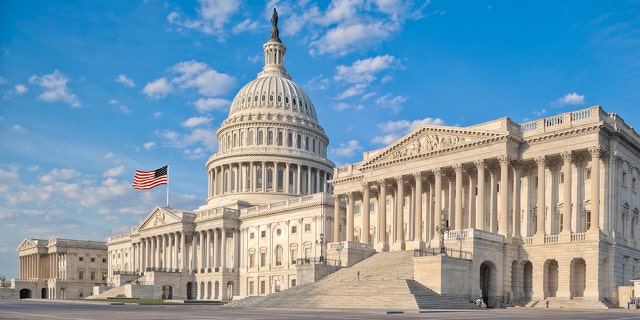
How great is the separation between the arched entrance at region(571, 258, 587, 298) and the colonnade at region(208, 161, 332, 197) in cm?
8209

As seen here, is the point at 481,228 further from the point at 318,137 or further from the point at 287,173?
the point at 318,137

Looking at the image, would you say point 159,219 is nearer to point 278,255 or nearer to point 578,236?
point 278,255

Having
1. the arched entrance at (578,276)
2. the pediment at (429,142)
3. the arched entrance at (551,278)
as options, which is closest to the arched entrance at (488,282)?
the arched entrance at (551,278)

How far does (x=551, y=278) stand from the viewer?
223ft

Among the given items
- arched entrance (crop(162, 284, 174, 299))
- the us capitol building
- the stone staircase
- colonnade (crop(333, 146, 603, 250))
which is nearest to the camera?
the stone staircase

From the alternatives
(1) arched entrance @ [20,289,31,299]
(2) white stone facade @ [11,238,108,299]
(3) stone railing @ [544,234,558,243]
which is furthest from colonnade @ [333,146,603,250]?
(1) arched entrance @ [20,289,31,299]

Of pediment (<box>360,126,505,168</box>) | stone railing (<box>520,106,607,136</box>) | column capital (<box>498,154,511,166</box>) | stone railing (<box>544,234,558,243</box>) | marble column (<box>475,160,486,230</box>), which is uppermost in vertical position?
stone railing (<box>520,106,607,136</box>)

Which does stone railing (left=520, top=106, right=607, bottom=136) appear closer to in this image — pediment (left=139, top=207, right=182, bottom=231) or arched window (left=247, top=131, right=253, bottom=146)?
pediment (left=139, top=207, right=182, bottom=231)

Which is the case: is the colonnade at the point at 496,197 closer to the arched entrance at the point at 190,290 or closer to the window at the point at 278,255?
the window at the point at 278,255

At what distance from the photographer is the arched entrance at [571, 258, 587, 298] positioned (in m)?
64.8

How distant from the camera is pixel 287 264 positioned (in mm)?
111812

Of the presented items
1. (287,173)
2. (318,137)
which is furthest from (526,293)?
(318,137)

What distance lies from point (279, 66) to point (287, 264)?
65.1m

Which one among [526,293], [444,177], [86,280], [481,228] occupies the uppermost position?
[444,177]
